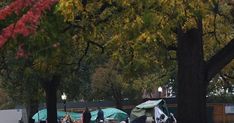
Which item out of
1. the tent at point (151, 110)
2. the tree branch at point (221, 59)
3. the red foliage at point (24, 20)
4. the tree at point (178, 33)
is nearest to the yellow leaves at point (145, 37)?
the tree at point (178, 33)

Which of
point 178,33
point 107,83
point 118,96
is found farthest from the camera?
point 118,96

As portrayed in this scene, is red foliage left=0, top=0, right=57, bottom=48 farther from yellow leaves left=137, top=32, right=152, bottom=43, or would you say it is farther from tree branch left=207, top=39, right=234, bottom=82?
tree branch left=207, top=39, right=234, bottom=82

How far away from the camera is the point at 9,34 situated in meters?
6.32

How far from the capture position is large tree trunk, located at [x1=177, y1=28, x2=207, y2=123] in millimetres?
15234

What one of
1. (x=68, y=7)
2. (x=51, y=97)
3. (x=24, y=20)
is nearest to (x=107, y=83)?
(x=51, y=97)

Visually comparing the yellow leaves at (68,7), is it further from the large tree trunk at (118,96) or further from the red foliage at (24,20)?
the large tree trunk at (118,96)

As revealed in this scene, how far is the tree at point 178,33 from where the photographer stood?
Answer: 1194cm

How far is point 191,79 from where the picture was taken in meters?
15.3

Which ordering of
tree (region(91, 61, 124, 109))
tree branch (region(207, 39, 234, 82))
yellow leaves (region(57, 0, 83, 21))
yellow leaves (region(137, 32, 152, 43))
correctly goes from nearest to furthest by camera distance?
yellow leaves (region(57, 0, 83, 21))
yellow leaves (region(137, 32, 152, 43))
tree branch (region(207, 39, 234, 82))
tree (region(91, 61, 124, 109))

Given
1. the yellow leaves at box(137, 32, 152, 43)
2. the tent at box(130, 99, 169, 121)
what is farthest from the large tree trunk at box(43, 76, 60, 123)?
the yellow leaves at box(137, 32, 152, 43)

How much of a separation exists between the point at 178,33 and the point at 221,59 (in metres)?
1.30

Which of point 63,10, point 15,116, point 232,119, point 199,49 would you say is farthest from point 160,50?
point 232,119

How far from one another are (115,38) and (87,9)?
2064 millimetres

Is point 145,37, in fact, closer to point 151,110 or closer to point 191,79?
point 191,79
